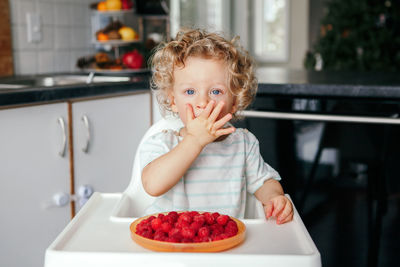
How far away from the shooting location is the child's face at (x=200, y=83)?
104 centimetres

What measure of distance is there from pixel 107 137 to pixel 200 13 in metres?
3.64

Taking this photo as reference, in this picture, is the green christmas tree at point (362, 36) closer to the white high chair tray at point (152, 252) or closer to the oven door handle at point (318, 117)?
the oven door handle at point (318, 117)

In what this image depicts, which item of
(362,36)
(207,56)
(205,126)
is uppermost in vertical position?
(362,36)

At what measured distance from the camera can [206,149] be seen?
1165 mm

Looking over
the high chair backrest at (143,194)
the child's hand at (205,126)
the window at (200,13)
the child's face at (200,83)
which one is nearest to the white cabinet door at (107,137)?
the high chair backrest at (143,194)

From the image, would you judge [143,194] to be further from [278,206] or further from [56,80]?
[56,80]

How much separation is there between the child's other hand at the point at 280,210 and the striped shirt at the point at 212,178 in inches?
6.4

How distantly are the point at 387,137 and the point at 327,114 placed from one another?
23cm

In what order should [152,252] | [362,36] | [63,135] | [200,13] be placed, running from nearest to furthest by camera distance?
[152,252] < [63,135] < [362,36] < [200,13]

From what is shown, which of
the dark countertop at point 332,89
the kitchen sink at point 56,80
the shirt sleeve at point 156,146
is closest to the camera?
the shirt sleeve at point 156,146

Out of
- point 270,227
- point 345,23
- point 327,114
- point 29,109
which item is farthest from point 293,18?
point 270,227

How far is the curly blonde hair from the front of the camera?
3.54ft

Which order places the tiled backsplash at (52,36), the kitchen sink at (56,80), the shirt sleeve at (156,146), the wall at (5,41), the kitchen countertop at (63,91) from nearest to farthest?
the shirt sleeve at (156,146) < the kitchen countertop at (63,91) < the kitchen sink at (56,80) < the wall at (5,41) < the tiled backsplash at (52,36)

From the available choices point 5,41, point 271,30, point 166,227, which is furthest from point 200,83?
point 271,30
